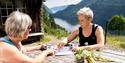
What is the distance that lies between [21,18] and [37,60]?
46 centimetres

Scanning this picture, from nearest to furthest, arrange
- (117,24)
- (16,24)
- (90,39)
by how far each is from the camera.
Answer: (16,24), (90,39), (117,24)

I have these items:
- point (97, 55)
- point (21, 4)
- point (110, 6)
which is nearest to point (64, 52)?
point (97, 55)

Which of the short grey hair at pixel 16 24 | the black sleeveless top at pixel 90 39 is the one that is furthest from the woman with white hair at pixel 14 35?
the black sleeveless top at pixel 90 39

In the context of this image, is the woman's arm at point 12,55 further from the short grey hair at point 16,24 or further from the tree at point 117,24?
the tree at point 117,24

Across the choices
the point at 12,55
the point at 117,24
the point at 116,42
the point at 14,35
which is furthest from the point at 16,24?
the point at 117,24

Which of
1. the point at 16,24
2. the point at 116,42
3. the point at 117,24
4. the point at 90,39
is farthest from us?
the point at 117,24

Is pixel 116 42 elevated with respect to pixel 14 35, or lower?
lower

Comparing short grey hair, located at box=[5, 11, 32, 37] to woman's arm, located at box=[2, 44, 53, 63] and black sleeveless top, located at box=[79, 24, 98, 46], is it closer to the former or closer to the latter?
woman's arm, located at box=[2, 44, 53, 63]

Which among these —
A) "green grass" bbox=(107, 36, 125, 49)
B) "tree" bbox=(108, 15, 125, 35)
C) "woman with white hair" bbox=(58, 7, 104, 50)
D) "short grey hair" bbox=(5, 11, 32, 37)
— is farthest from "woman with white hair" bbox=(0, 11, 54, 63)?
"tree" bbox=(108, 15, 125, 35)

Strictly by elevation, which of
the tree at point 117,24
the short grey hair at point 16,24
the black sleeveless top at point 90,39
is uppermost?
the short grey hair at point 16,24

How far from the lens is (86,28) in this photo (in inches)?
188

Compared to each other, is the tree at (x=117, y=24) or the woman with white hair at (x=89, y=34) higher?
the woman with white hair at (x=89, y=34)

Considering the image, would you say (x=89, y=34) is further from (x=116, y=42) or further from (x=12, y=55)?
(x=116, y=42)

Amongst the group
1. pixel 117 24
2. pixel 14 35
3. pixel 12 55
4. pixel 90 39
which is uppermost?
pixel 14 35
